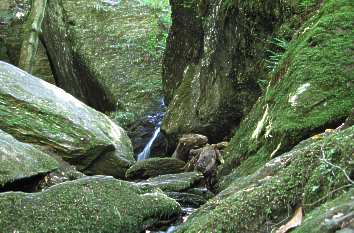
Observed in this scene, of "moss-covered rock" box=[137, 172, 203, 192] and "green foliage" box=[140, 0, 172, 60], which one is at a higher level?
"green foliage" box=[140, 0, 172, 60]

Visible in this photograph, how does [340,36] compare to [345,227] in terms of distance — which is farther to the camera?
[340,36]

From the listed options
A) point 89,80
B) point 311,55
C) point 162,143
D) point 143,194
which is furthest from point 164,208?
point 89,80

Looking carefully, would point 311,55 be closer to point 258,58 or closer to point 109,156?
point 258,58

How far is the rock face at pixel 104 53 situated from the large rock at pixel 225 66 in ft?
12.9

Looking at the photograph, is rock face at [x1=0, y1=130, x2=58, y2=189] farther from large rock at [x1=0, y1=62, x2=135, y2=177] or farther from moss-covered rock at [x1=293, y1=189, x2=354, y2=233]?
moss-covered rock at [x1=293, y1=189, x2=354, y2=233]

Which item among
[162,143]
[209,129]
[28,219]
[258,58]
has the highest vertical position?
[258,58]

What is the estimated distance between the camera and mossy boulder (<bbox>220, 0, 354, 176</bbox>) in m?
4.89

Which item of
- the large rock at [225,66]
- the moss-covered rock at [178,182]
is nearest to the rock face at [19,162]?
the moss-covered rock at [178,182]

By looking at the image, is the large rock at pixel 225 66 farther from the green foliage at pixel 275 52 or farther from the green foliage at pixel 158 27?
the green foliage at pixel 158 27

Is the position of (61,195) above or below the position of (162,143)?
above

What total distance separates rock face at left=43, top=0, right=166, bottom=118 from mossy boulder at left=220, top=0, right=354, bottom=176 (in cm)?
828

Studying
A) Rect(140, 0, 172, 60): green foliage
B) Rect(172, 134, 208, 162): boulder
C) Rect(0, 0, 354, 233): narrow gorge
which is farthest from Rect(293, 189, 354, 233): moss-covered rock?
Rect(140, 0, 172, 60): green foliage

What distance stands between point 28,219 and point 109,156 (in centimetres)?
523

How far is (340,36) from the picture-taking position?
5520mm
